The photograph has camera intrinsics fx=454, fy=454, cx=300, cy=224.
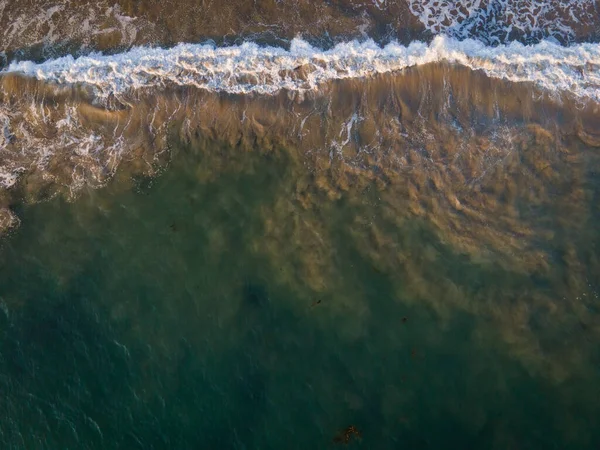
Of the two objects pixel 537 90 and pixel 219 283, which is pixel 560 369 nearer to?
pixel 537 90

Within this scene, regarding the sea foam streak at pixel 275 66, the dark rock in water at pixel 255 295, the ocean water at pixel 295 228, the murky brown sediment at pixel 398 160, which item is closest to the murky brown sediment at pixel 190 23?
the ocean water at pixel 295 228

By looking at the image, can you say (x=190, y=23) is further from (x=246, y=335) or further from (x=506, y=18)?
(x=506, y=18)

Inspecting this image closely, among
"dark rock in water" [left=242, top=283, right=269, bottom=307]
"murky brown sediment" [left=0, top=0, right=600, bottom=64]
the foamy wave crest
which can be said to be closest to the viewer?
"dark rock in water" [left=242, top=283, right=269, bottom=307]

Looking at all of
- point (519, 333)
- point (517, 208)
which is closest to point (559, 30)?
point (517, 208)

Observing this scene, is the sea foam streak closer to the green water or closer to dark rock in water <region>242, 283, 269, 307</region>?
the green water

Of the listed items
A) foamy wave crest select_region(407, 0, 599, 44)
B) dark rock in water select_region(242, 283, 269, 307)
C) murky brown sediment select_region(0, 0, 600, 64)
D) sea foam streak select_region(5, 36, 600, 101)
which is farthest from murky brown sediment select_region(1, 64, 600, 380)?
foamy wave crest select_region(407, 0, 599, 44)

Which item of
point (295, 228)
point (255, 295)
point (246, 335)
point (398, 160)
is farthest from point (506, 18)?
point (246, 335)

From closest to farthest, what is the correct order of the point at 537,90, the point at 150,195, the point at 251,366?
the point at 251,366 → the point at 150,195 → the point at 537,90

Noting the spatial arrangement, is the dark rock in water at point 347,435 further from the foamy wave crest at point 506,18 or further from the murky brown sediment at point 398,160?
the foamy wave crest at point 506,18
